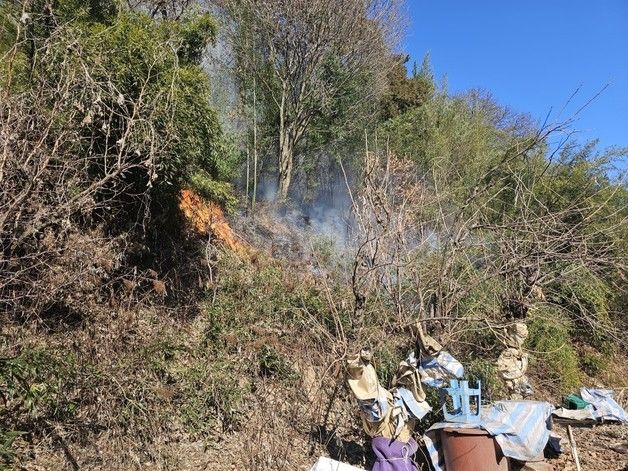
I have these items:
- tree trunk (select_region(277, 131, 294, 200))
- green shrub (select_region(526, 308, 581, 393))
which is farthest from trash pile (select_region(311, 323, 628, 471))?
tree trunk (select_region(277, 131, 294, 200))

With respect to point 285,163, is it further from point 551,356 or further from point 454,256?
point 454,256

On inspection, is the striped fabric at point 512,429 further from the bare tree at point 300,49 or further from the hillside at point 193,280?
the bare tree at point 300,49

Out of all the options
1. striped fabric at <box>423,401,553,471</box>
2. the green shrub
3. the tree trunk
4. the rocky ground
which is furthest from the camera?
the tree trunk

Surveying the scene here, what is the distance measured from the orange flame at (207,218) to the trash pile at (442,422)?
4124mm

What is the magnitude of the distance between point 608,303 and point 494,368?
5.85 meters

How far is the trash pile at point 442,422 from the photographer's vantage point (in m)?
4.07

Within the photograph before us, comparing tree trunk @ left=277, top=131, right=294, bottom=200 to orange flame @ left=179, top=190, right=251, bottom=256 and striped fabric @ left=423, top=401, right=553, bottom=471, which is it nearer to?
orange flame @ left=179, top=190, right=251, bottom=256

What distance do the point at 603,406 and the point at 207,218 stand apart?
6.41 meters

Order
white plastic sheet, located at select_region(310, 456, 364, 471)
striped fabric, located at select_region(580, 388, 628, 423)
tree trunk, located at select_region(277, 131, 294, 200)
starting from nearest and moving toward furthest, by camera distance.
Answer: white plastic sheet, located at select_region(310, 456, 364, 471)
striped fabric, located at select_region(580, 388, 628, 423)
tree trunk, located at select_region(277, 131, 294, 200)

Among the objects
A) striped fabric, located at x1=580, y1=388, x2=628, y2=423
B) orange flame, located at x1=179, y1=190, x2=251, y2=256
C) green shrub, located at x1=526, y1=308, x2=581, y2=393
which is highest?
orange flame, located at x1=179, y1=190, x2=251, y2=256

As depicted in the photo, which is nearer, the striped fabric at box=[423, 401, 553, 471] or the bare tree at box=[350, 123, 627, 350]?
the striped fabric at box=[423, 401, 553, 471]

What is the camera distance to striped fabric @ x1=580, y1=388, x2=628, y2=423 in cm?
631

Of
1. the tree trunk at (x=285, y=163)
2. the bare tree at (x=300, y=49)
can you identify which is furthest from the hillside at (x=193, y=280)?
the bare tree at (x=300, y=49)

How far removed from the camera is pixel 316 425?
17.3 ft
